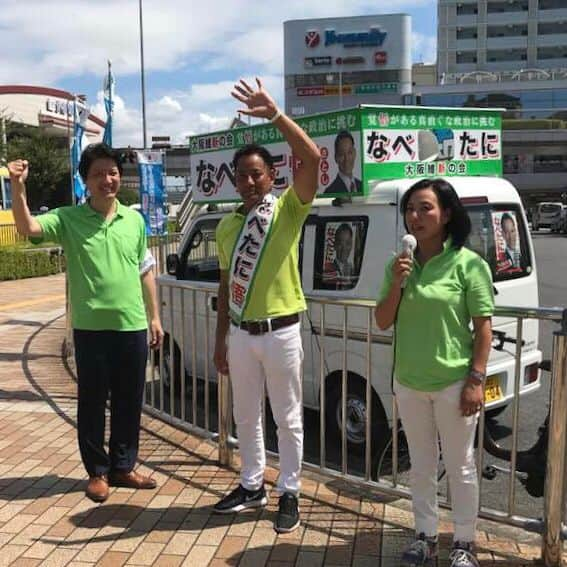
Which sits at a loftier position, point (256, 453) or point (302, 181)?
point (302, 181)

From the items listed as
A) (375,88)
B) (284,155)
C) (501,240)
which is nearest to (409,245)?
(501,240)

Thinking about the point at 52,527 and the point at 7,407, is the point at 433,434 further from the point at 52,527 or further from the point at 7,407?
the point at 7,407

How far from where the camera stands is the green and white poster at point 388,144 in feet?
14.1

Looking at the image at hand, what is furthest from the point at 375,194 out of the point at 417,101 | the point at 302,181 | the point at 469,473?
the point at 417,101

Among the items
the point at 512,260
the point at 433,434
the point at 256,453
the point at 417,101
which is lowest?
the point at 256,453

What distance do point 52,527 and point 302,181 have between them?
6.86 ft

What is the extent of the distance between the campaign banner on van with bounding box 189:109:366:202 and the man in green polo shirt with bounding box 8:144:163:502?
1.39 m

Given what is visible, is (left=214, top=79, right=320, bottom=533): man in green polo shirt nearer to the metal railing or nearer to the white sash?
the white sash

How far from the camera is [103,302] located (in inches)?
137

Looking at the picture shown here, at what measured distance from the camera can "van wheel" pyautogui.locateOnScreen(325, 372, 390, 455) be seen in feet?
14.5

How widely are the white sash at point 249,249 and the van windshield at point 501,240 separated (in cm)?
179

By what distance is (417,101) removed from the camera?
6350cm

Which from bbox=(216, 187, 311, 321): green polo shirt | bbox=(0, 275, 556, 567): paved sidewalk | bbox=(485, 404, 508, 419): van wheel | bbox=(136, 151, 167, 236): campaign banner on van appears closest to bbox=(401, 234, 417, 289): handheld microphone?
bbox=(216, 187, 311, 321): green polo shirt

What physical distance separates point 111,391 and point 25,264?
13.7 m
